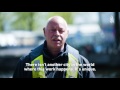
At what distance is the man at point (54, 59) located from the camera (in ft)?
11.4

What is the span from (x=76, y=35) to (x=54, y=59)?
1.52ft

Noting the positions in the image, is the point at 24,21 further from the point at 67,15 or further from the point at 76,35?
the point at 76,35

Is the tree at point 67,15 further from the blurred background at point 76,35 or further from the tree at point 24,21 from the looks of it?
the tree at point 24,21

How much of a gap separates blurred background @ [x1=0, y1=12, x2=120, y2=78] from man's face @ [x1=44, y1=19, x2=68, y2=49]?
0.14 m

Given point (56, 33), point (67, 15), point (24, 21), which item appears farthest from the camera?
point (24, 21)

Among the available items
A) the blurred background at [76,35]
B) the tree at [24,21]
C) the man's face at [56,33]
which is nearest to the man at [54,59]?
the man's face at [56,33]

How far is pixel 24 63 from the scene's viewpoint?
3516 mm

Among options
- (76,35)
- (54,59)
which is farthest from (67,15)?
(54,59)

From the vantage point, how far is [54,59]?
354cm

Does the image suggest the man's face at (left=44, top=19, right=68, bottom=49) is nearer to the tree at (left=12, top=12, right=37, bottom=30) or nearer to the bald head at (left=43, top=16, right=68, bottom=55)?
the bald head at (left=43, top=16, right=68, bottom=55)
